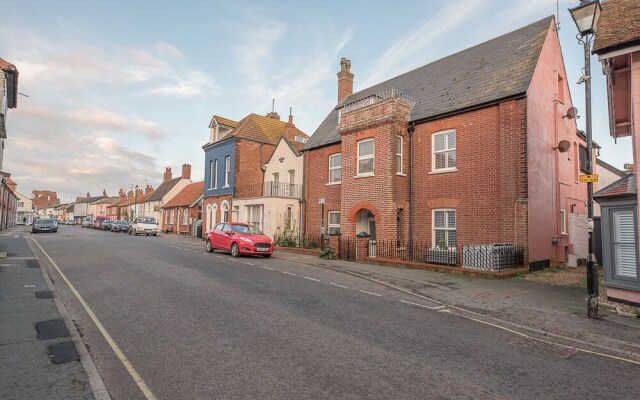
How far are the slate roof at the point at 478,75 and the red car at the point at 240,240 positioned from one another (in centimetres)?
712

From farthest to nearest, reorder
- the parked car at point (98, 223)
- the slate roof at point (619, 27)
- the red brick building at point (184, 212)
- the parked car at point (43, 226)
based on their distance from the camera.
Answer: the parked car at point (98, 223) < the red brick building at point (184, 212) < the parked car at point (43, 226) < the slate roof at point (619, 27)

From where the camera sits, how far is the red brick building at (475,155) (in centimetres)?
1341

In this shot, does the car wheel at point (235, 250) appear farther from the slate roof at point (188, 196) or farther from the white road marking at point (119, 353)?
the slate roof at point (188, 196)

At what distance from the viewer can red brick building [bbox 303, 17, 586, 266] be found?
1341 centimetres

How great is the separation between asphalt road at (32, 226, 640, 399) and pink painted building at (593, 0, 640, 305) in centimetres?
419

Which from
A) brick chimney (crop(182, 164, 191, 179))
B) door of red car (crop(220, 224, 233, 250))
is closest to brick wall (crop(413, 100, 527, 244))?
door of red car (crop(220, 224, 233, 250))

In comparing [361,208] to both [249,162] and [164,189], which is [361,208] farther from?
[164,189]

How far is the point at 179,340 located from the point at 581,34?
10.0 m

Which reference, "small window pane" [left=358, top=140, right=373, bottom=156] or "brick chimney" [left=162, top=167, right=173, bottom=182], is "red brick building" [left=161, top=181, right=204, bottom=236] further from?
"small window pane" [left=358, top=140, right=373, bottom=156]

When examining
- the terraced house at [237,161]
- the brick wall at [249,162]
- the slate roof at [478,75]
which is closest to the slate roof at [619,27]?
the slate roof at [478,75]

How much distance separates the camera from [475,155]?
47.1 ft

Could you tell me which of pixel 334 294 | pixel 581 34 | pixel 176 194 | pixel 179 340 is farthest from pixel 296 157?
pixel 176 194

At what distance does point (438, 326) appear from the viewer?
6547 millimetres

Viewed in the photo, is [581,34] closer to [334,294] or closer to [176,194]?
[334,294]
